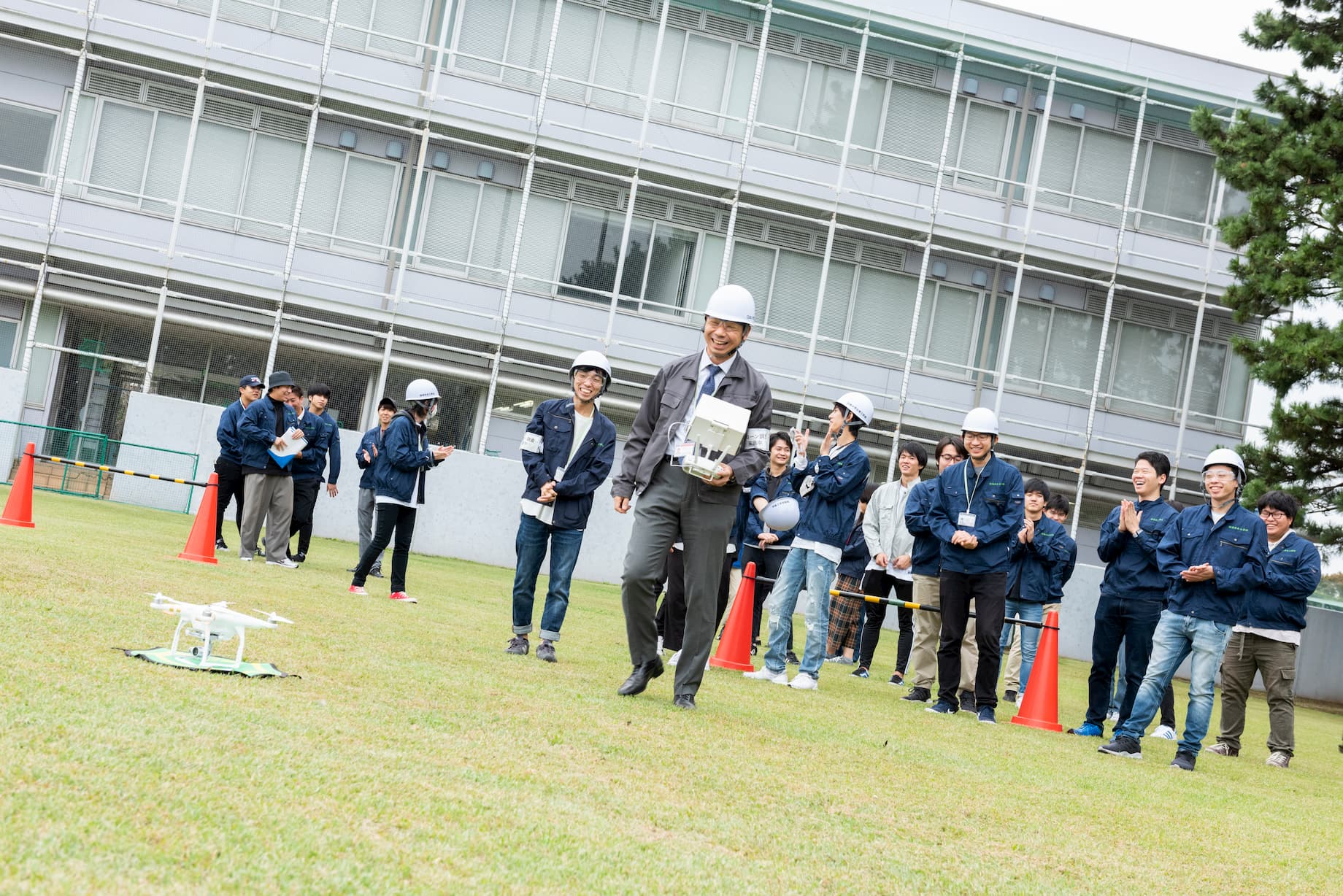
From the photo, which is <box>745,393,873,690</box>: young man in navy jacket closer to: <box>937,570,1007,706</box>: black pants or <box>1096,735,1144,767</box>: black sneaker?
<box>937,570,1007,706</box>: black pants

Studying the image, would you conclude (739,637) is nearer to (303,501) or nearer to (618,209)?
(303,501)

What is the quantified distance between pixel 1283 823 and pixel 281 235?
821 inches

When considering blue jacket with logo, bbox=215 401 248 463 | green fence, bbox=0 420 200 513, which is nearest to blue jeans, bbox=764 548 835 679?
blue jacket with logo, bbox=215 401 248 463

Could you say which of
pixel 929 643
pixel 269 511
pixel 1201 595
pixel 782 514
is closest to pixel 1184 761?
pixel 1201 595

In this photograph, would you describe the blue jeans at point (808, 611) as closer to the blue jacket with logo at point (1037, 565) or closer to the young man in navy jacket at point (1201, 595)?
the young man in navy jacket at point (1201, 595)

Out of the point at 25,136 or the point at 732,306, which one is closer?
the point at 732,306

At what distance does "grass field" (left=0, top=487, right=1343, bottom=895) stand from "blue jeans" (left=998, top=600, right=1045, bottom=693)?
3019mm

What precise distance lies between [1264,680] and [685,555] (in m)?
4.81

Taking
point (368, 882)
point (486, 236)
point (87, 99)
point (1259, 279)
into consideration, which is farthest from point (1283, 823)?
point (87, 99)

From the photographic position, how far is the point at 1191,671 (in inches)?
332

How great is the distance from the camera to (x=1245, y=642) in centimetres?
962

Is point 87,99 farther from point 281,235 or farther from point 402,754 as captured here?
point 402,754

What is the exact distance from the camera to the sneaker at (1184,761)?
26.7ft

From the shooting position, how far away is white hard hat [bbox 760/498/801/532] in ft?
30.9
